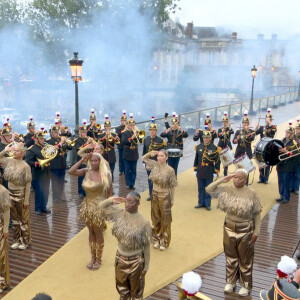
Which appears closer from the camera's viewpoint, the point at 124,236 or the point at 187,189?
the point at 124,236

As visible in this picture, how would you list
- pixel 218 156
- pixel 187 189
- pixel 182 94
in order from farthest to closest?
pixel 182 94 → pixel 187 189 → pixel 218 156

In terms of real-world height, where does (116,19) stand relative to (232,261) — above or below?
above

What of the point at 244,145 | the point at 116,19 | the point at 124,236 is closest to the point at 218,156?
the point at 244,145

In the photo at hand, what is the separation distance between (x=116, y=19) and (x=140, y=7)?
3010mm

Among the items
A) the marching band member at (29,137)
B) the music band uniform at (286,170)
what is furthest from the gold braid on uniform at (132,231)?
the marching band member at (29,137)

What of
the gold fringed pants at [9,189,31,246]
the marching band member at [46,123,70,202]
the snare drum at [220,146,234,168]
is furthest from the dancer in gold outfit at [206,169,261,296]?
the marching band member at [46,123,70,202]

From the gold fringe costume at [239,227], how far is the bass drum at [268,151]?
3.76 meters

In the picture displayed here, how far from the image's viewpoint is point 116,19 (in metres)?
40.6

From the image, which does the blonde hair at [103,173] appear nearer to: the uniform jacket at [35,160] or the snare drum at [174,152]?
the uniform jacket at [35,160]

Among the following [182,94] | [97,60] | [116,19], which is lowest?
[182,94]

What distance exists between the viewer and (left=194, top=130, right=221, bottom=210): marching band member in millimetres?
10695

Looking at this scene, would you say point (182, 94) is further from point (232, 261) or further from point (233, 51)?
point (232, 261)

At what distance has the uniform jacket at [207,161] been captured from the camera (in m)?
10.7

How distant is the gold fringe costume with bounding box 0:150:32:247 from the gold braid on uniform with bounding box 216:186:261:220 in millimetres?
3742
